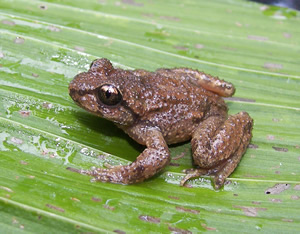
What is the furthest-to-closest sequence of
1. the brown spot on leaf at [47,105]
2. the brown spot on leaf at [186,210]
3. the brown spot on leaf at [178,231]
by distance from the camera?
the brown spot on leaf at [47,105] < the brown spot on leaf at [186,210] < the brown spot on leaf at [178,231]

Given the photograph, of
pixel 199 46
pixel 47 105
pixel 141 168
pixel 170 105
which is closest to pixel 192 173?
pixel 141 168

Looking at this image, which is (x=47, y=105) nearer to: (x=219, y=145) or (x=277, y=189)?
(x=219, y=145)

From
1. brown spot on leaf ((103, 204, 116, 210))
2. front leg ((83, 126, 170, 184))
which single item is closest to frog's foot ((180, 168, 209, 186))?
front leg ((83, 126, 170, 184))

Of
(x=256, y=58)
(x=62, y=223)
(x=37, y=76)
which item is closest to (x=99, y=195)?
(x=62, y=223)

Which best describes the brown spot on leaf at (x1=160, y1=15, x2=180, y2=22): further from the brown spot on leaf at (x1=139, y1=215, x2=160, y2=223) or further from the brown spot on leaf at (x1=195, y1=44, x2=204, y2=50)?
the brown spot on leaf at (x1=139, y1=215, x2=160, y2=223)

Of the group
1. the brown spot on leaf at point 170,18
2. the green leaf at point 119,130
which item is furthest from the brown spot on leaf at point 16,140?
the brown spot on leaf at point 170,18

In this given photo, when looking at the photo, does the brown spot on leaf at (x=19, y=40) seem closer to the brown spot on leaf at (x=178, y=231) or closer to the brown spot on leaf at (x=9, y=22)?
the brown spot on leaf at (x=9, y=22)
